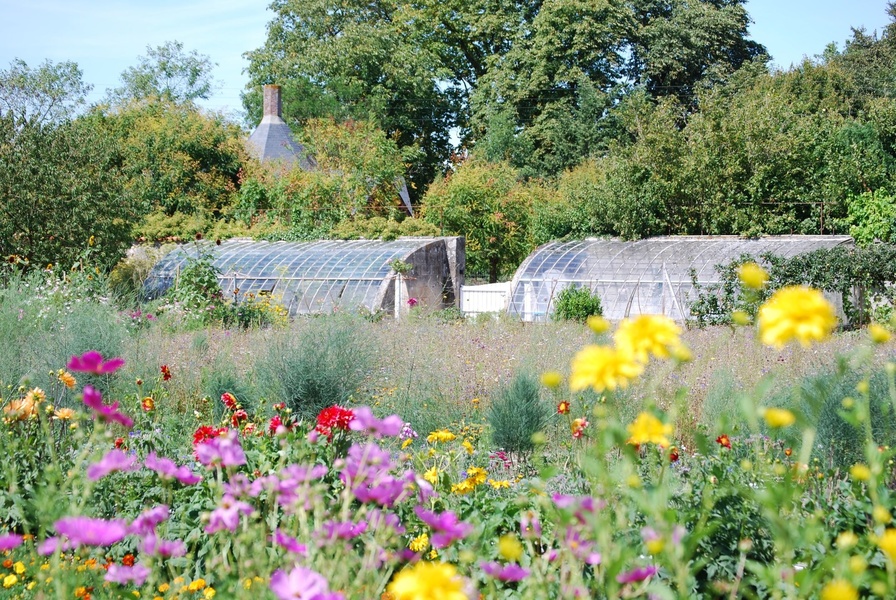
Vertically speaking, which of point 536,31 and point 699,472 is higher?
point 536,31

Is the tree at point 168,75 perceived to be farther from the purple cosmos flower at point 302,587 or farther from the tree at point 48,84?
the purple cosmos flower at point 302,587

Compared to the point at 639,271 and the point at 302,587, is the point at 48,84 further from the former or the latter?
the point at 302,587

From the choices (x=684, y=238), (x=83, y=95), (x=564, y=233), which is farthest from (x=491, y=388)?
(x=83, y=95)

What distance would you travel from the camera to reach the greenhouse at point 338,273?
1521cm

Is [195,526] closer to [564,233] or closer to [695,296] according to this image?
[695,296]

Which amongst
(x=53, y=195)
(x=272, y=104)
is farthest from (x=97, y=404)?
(x=272, y=104)

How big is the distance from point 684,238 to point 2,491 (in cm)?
1487

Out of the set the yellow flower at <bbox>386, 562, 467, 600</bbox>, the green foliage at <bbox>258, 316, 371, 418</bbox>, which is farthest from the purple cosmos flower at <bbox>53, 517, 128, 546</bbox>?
the green foliage at <bbox>258, 316, 371, 418</bbox>

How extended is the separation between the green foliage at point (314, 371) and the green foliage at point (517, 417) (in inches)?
41.9

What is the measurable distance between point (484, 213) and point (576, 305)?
6998 millimetres

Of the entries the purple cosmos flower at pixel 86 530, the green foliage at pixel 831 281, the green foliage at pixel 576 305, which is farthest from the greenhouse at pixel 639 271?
the purple cosmos flower at pixel 86 530

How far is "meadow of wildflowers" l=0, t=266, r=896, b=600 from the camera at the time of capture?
4.96 feet

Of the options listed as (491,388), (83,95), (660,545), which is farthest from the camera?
(83,95)

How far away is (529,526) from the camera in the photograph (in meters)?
1.97
